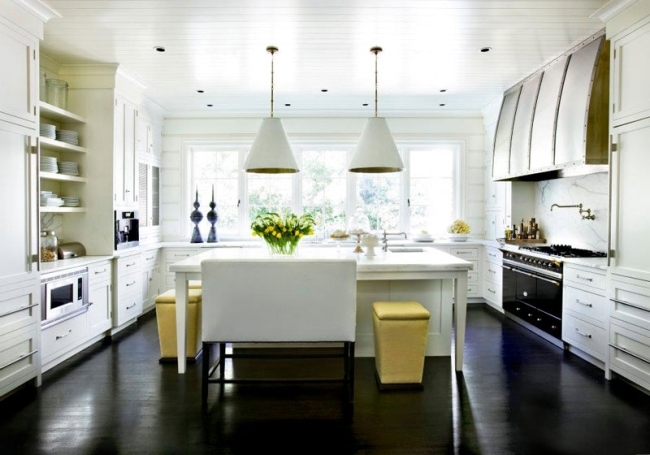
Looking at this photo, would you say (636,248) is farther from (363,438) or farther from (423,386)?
(363,438)

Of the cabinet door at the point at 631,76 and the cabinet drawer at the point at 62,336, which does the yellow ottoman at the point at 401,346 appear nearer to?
the cabinet door at the point at 631,76

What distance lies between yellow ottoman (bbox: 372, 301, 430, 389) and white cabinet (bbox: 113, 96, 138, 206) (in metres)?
3.16

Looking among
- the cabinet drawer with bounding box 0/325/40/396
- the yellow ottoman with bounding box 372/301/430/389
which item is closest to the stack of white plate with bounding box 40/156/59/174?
the cabinet drawer with bounding box 0/325/40/396

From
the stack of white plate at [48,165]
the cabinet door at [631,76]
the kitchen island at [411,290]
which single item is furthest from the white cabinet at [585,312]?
the stack of white plate at [48,165]

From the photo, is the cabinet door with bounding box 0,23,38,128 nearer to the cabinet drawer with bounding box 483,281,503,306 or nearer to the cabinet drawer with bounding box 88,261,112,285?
the cabinet drawer with bounding box 88,261,112,285

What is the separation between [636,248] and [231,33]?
3.51 metres

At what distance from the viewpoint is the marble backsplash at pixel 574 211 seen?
397 cm

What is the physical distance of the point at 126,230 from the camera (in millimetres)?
4512

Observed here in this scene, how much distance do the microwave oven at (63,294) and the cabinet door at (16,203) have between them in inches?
12.9

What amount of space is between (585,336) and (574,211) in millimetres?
1599

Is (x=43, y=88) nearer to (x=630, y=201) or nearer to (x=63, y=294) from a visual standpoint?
(x=63, y=294)

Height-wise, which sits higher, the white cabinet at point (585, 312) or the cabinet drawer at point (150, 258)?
the cabinet drawer at point (150, 258)

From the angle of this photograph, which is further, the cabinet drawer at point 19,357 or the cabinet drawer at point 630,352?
the cabinet drawer at point 630,352

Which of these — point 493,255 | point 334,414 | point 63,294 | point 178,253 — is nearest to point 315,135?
point 178,253
